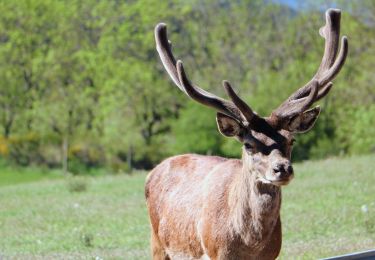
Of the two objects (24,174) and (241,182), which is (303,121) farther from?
(24,174)

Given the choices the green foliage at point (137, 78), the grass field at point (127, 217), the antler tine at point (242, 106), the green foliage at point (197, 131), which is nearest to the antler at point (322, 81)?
the antler tine at point (242, 106)

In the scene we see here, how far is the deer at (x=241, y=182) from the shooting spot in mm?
6465

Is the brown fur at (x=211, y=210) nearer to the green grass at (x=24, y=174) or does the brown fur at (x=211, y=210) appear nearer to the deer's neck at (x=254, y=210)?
the deer's neck at (x=254, y=210)

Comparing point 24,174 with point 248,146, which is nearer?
point 248,146

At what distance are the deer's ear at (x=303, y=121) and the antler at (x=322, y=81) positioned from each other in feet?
0.16

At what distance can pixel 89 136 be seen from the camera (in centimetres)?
6231

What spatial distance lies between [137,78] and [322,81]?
173 ft

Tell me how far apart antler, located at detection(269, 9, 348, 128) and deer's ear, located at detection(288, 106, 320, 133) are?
0.16 ft

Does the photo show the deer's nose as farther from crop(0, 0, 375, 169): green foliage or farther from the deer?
crop(0, 0, 375, 169): green foliage

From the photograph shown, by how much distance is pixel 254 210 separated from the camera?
6.57 metres

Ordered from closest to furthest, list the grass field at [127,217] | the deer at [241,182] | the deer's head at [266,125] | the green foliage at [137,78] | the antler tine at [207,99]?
→ the deer's head at [266,125]
the deer at [241,182]
the antler tine at [207,99]
the grass field at [127,217]
the green foliage at [137,78]

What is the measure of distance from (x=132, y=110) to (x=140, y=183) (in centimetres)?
3540

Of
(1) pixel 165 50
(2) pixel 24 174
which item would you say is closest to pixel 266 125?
(1) pixel 165 50

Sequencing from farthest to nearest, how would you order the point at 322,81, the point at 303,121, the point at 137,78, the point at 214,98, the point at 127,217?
the point at 137,78 → the point at 127,217 → the point at 322,81 → the point at 214,98 → the point at 303,121
